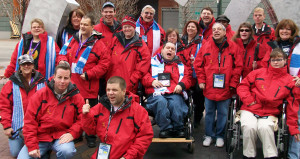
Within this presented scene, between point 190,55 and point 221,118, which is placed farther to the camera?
point 190,55

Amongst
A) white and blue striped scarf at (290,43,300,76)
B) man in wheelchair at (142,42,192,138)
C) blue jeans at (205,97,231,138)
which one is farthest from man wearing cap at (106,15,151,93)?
white and blue striped scarf at (290,43,300,76)

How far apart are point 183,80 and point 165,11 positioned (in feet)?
71.4

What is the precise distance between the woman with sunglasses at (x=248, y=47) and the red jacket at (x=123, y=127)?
7.08ft

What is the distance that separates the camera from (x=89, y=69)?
15.3 feet

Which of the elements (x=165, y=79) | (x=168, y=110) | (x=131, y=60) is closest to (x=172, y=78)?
(x=165, y=79)

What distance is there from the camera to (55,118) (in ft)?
12.0

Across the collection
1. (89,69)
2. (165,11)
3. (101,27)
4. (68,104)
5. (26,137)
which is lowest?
(26,137)

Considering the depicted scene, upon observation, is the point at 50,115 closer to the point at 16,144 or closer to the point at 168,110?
the point at 16,144

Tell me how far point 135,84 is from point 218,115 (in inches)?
55.8

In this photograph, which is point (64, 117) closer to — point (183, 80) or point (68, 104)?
point (68, 104)

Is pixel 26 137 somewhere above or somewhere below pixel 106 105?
below

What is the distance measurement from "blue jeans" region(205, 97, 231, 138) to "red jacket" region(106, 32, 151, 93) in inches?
46.0

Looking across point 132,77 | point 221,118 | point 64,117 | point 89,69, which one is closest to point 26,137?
point 64,117

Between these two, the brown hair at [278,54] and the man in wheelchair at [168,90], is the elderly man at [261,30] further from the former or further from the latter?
the man in wheelchair at [168,90]
